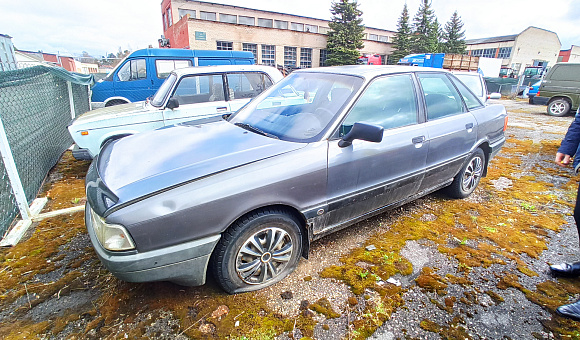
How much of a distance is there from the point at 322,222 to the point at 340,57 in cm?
3018

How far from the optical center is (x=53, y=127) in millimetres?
5414

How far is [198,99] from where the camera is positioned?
512 cm

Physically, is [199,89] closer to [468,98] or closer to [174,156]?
[174,156]

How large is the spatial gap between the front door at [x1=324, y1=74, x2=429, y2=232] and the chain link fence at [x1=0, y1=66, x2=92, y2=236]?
348cm

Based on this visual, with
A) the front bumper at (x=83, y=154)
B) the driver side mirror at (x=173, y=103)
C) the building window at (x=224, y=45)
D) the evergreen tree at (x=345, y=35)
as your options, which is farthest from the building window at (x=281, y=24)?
the front bumper at (x=83, y=154)

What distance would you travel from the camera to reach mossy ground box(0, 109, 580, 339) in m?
1.92

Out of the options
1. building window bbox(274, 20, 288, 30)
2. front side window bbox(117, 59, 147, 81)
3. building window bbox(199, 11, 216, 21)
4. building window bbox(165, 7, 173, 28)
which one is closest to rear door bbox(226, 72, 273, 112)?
front side window bbox(117, 59, 147, 81)

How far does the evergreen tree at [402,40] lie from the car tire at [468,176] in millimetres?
36224

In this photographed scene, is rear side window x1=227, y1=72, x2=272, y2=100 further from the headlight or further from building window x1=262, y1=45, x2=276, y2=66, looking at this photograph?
building window x1=262, y1=45, x2=276, y2=66

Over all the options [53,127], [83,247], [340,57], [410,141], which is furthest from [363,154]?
[340,57]

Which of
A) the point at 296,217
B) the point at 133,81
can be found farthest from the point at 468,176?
the point at 133,81

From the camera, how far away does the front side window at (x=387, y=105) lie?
2.52 meters

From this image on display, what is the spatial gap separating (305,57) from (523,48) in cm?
3649

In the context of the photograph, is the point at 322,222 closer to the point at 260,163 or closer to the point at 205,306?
the point at 260,163
